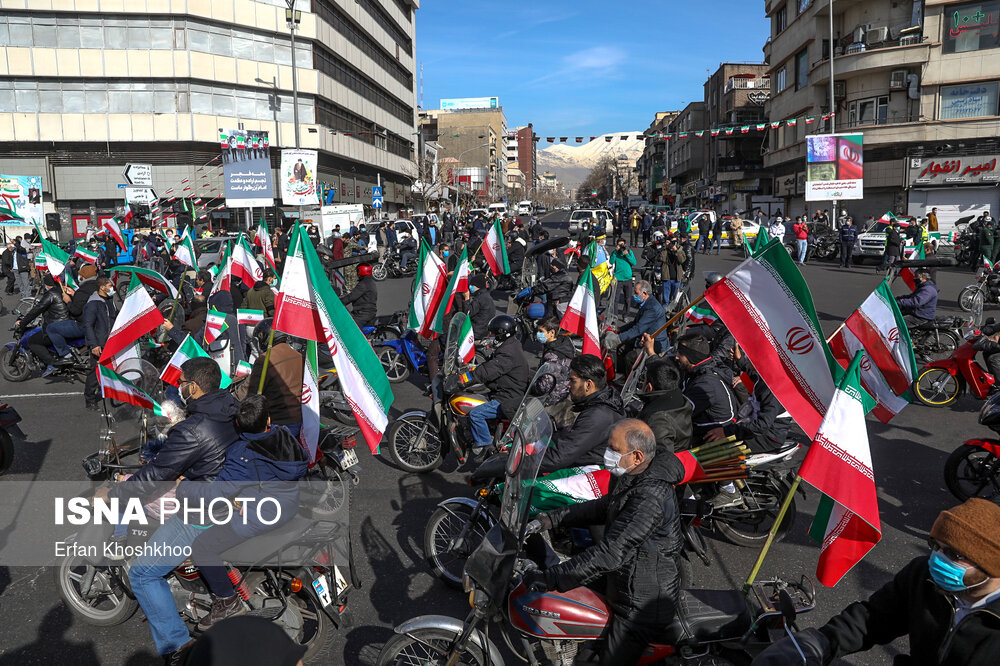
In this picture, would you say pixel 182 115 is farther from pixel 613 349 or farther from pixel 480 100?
pixel 480 100

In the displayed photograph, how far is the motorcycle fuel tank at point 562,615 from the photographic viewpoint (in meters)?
3.21

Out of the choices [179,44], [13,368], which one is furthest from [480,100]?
[13,368]

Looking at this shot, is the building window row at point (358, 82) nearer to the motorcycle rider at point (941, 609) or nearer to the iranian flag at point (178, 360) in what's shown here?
the iranian flag at point (178, 360)

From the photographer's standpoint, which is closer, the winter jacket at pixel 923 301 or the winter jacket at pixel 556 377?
the winter jacket at pixel 556 377

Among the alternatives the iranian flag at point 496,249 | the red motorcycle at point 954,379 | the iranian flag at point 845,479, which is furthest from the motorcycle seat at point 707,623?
the iranian flag at point 496,249

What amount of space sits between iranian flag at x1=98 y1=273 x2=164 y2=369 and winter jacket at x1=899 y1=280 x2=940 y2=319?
33.8 feet

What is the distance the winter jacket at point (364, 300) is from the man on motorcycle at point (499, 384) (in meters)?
4.88

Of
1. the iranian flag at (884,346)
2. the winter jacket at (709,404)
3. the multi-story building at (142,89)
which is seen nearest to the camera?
the iranian flag at (884,346)

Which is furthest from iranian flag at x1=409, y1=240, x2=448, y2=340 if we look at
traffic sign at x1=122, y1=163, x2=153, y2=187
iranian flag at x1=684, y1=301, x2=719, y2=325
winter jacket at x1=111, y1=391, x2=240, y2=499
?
traffic sign at x1=122, y1=163, x2=153, y2=187

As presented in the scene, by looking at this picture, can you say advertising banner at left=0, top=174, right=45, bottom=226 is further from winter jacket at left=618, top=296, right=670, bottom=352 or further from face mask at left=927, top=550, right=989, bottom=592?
face mask at left=927, top=550, right=989, bottom=592

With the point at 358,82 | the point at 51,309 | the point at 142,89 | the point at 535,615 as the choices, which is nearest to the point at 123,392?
the point at 535,615

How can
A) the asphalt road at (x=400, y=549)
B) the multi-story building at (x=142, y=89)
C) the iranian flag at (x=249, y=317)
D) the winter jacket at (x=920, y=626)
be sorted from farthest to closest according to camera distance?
the multi-story building at (x=142, y=89)
the iranian flag at (x=249, y=317)
the asphalt road at (x=400, y=549)
the winter jacket at (x=920, y=626)

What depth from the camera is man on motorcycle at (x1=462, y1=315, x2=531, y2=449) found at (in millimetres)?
6355

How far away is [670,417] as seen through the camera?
16.0ft
